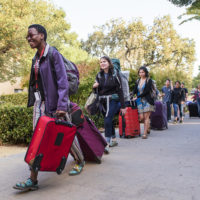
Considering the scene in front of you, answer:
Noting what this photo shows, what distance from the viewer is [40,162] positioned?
307cm

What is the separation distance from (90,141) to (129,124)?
3.35 metres

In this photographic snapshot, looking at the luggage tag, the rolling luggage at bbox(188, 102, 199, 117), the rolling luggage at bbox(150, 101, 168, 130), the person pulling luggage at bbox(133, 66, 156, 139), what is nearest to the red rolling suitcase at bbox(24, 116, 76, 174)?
the luggage tag

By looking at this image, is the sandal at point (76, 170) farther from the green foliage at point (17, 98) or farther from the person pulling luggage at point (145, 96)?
the green foliage at point (17, 98)

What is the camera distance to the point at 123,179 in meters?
3.59

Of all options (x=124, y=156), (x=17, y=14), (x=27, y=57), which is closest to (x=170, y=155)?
(x=124, y=156)

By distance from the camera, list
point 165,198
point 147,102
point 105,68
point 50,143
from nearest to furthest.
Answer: point 165,198 → point 50,143 → point 105,68 → point 147,102

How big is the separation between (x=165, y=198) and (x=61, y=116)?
4.74ft

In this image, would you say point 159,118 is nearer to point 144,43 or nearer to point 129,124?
point 129,124

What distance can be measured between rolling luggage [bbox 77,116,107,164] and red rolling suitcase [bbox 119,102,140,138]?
3048 millimetres

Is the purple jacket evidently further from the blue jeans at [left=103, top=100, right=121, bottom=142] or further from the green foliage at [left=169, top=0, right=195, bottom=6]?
the green foliage at [left=169, top=0, right=195, bottom=6]

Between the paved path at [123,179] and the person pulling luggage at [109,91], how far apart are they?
0.89 meters

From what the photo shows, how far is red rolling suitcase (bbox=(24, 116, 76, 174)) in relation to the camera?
3.04 m

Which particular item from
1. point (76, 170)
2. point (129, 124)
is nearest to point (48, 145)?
point (76, 170)

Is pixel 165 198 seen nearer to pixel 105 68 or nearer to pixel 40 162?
pixel 40 162
